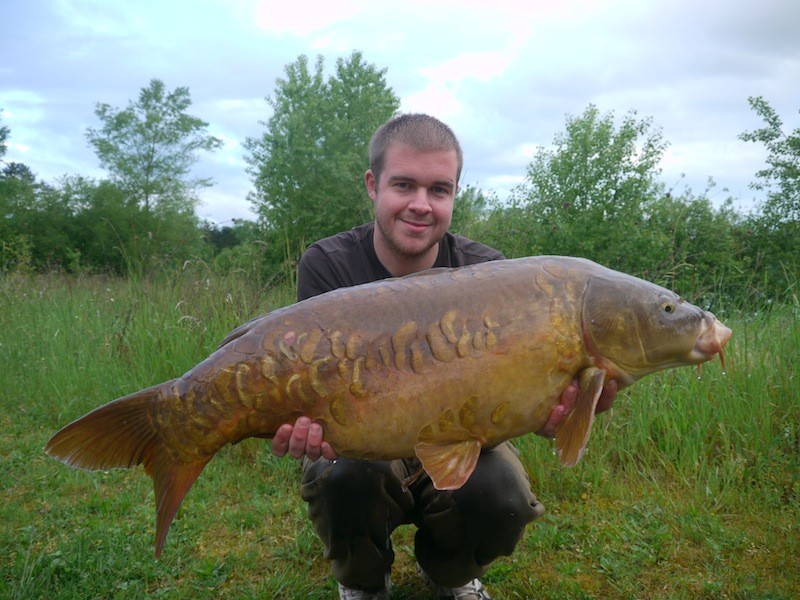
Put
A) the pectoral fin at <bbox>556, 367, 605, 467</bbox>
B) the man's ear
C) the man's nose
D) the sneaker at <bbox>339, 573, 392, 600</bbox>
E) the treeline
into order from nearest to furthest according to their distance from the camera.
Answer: the pectoral fin at <bbox>556, 367, 605, 467</bbox>
the sneaker at <bbox>339, 573, 392, 600</bbox>
the man's nose
the man's ear
the treeline

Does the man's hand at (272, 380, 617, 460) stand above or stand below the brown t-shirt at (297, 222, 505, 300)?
below

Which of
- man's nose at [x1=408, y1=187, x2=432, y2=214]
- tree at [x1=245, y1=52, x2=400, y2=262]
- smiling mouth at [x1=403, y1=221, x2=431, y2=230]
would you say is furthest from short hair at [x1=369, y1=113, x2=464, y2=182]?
tree at [x1=245, y1=52, x2=400, y2=262]

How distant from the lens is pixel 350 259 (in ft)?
7.88

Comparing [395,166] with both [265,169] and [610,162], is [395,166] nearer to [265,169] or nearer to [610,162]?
[610,162]

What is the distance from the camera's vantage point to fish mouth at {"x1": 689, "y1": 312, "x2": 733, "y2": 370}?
1.57 m

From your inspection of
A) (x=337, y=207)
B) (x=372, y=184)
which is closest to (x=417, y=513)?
(x=372, y=184)

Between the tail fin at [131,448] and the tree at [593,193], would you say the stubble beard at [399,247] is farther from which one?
the tree at [593,193]

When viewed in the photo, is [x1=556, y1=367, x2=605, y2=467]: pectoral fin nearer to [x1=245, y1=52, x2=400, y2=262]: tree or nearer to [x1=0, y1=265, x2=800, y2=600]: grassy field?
[x1=0, y1=265, x2=800, y2=600]: grassy field

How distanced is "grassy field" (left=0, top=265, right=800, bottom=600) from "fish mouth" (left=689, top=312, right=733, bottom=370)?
993mm

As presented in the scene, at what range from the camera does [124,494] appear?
3000 mm

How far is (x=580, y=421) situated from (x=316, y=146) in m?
20.5

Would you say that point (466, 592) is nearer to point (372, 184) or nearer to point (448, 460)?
point (448, 460)

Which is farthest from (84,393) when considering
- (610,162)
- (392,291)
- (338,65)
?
(338,65)

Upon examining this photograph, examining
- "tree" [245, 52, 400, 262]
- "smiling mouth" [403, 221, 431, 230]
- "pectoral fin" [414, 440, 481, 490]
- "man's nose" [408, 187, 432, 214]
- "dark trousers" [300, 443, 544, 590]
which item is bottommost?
"dark trousers" [300, 443, 544, 590]
